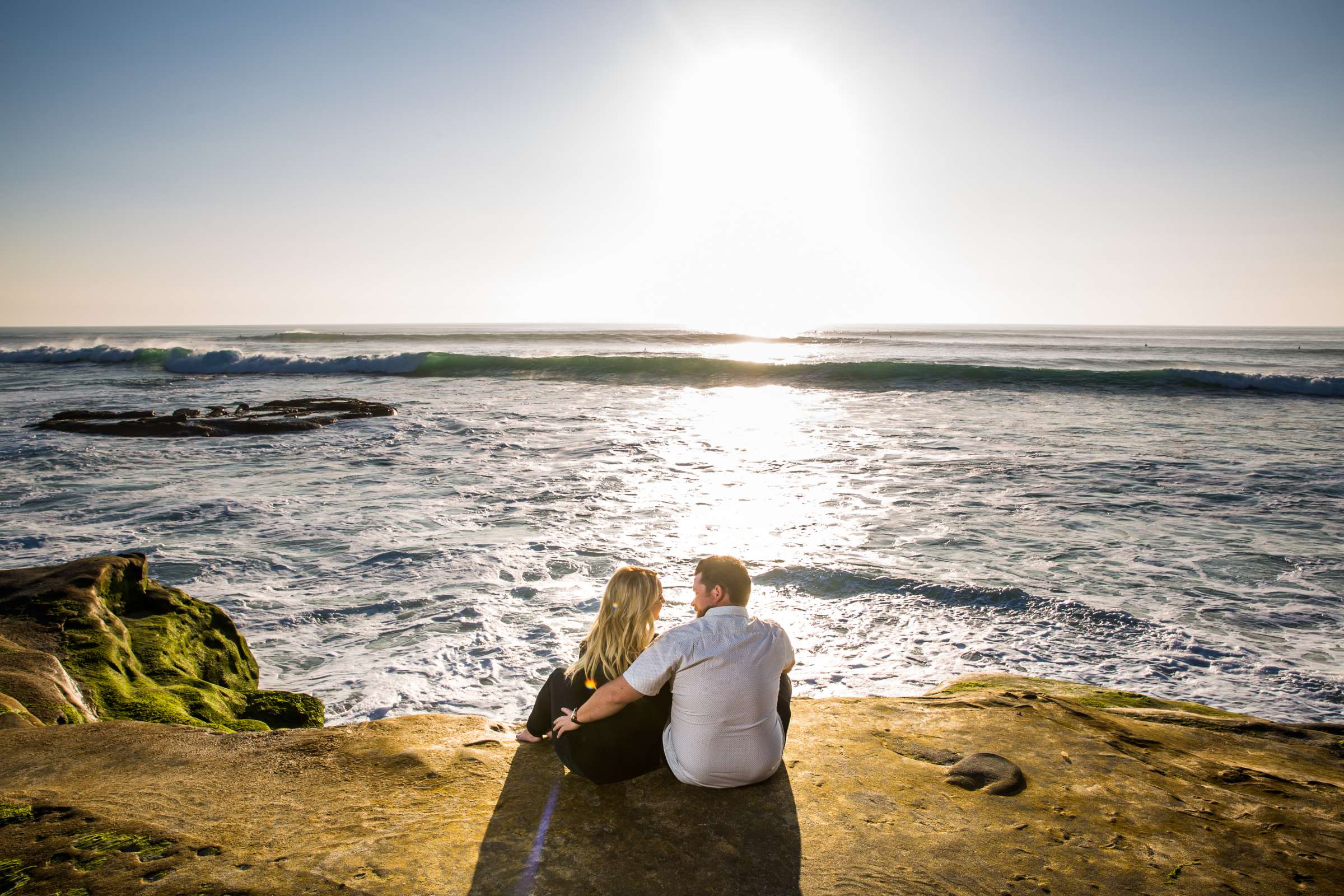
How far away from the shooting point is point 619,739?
3.04 meters

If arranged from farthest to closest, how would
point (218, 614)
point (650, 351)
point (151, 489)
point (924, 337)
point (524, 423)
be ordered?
point (924, 337) → point (650, 351) → point (524, 423) → point (151, 489) → point (218, 614)

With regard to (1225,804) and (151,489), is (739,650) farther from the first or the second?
(151,489)

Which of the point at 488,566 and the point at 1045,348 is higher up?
the point at 1045,348

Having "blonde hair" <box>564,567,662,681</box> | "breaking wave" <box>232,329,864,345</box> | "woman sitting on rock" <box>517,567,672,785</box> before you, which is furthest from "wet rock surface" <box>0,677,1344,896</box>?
"breaking wave" <box>232,329,864,345</box>

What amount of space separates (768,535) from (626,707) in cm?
562

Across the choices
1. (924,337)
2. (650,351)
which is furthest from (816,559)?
(924,337)

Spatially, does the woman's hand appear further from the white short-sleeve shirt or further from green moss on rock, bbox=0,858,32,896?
green moss on rock, bbox=0,858,32,896

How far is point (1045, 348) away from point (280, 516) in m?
50.4

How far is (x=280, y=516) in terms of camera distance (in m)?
9.11

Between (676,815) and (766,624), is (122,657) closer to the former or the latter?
(676,815)

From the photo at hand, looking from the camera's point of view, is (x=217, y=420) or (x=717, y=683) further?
(x=217, y=420)

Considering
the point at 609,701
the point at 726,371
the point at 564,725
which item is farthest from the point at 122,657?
the point at 726,371

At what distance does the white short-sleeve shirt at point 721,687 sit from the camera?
2914 mm

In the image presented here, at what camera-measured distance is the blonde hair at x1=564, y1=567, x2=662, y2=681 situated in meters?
3.14
